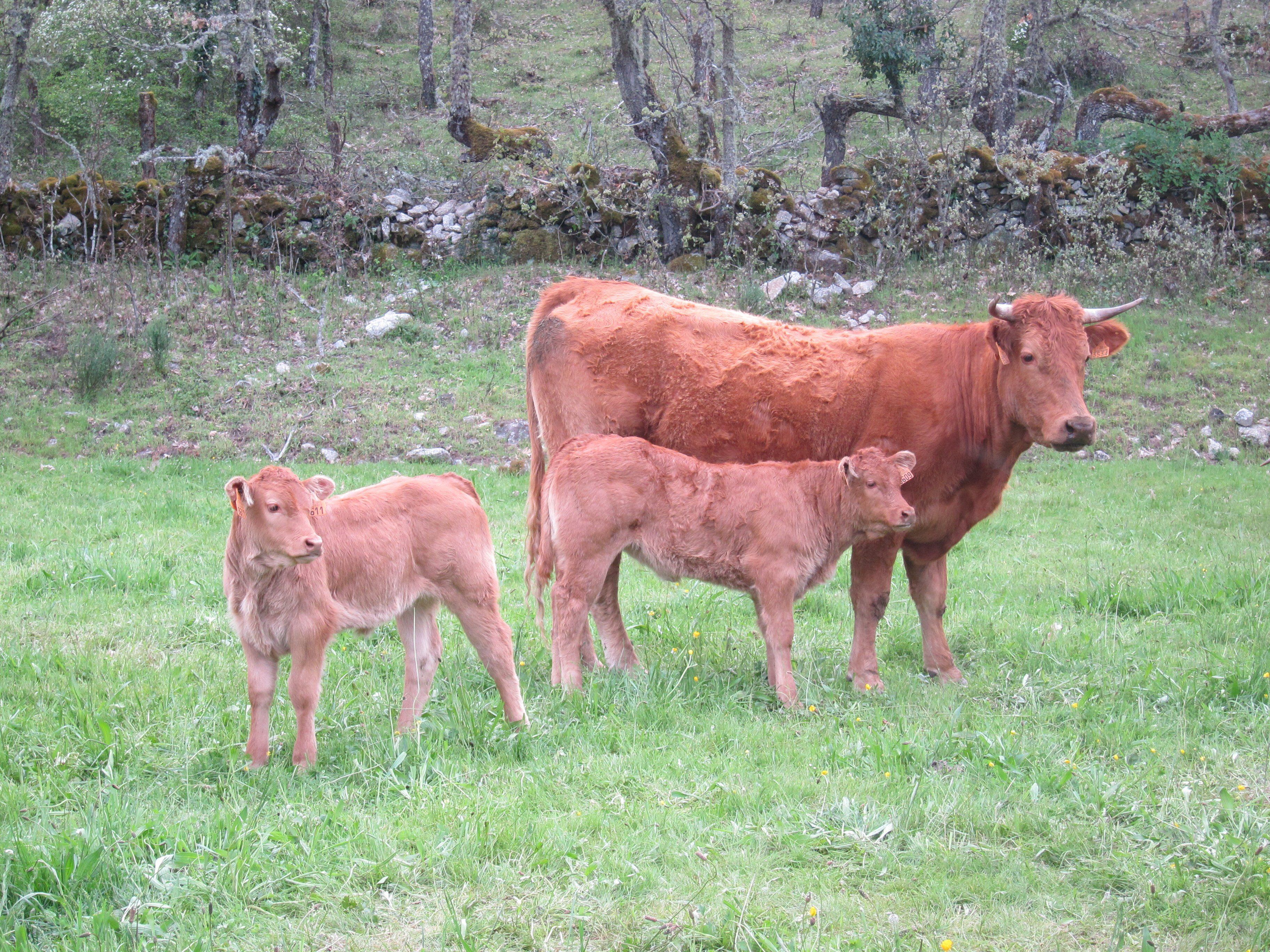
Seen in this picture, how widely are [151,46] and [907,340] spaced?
20572mm

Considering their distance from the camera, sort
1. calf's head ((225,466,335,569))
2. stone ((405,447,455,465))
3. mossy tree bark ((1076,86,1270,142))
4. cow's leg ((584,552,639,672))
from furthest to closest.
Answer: mossy tree bark ((1076,86,1270,142)) < stone ((405,447,455,465)) < cow's leg ((584,552,639,672)) < calf's head ((225,466,335,569))

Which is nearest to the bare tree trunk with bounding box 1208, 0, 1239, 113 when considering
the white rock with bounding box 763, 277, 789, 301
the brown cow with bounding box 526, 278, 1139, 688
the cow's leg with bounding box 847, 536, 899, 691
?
the white rock with bounding box 763, 277, 789, 301

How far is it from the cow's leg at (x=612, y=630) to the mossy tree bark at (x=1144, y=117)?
55.9 ft

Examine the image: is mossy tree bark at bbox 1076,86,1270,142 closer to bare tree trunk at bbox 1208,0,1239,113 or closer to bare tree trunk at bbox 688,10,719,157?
bare tree trunk at bbox 1208,0,1239,113

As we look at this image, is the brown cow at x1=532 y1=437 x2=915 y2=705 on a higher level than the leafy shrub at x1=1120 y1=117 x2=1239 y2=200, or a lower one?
lower

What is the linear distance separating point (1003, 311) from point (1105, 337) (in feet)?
3.04

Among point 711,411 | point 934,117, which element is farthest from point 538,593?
point 934,117

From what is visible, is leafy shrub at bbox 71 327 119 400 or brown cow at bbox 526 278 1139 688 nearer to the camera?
brown cow at bbox 526 278 1139 688

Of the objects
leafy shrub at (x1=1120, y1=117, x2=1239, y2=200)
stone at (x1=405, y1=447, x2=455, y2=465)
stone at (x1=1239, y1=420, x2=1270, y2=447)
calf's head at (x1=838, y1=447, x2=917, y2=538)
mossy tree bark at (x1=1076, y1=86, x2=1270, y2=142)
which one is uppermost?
mossy tree bark at (x1=1076, y1=86, x2=1270, y2=142)

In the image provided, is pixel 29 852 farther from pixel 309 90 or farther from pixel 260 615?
pixel 309 90

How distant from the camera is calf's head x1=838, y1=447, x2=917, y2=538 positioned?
667 cm

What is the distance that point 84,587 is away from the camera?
27.1 feet

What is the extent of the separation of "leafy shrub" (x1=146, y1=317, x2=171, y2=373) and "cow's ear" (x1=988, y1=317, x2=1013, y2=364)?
12.0 m

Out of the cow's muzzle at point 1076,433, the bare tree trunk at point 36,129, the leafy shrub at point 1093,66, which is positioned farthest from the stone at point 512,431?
the leafy shrub at point 1093,66
